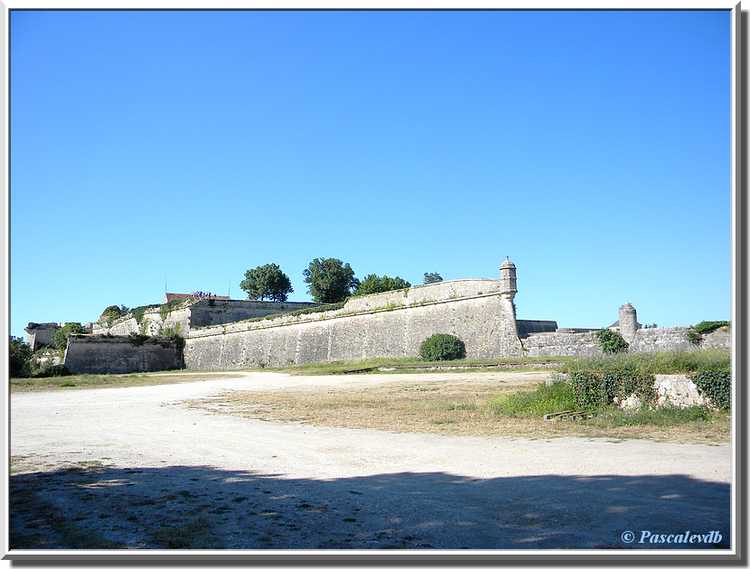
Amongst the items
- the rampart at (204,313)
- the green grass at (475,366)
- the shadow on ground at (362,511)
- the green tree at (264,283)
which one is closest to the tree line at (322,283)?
the green tree at (264,283)

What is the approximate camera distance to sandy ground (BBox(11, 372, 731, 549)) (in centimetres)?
430

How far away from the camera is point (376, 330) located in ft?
128

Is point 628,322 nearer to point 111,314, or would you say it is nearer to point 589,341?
point 589,341

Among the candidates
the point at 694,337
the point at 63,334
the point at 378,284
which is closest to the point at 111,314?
the point at 63,334

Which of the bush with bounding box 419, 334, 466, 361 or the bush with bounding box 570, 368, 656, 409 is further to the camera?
the bush with bounding box 419, 334, 466, 361

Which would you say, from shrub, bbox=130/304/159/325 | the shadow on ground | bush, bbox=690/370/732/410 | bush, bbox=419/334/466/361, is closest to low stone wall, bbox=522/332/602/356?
bush, bbox=419/334/466/361

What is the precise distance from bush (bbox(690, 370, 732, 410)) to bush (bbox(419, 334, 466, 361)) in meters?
23.1

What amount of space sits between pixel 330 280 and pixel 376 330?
38.1m

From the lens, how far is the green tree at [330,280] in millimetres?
76044

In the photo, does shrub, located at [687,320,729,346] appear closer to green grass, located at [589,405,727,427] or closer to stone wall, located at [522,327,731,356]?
stone wall, located at [522,327,731,356]

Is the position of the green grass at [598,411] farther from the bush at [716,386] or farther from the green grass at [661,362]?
the green grass at [661,362]

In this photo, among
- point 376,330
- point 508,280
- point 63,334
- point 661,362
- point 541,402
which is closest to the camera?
point 661,362

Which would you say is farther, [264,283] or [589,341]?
[264,283]

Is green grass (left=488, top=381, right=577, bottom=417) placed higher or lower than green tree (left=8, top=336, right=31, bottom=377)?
lower
